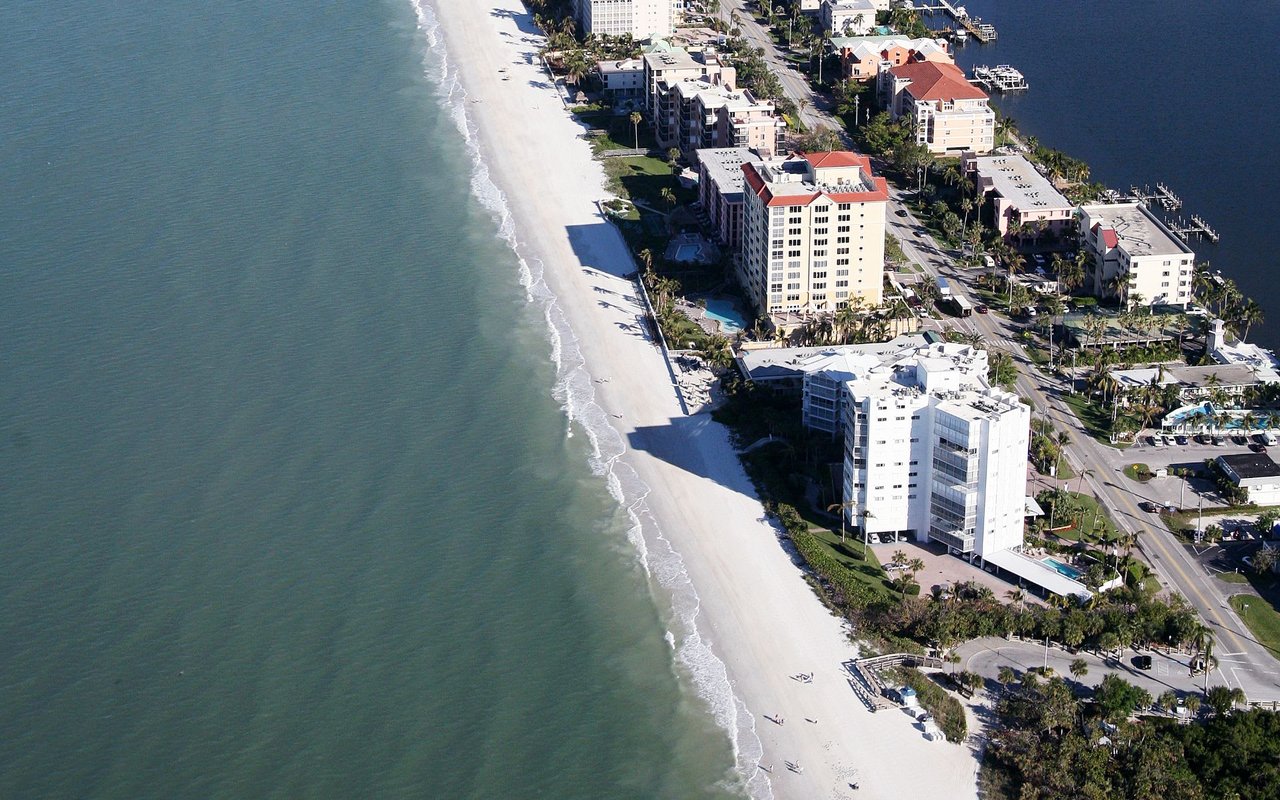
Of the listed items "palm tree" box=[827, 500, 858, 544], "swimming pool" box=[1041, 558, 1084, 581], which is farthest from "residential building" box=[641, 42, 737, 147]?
"swimming pool" box=[1041, 558, 1084, 581]

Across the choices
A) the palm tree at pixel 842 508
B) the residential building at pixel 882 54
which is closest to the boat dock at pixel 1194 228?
Answer: the residential building at pixel 882 54

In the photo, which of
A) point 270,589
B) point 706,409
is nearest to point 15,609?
point 270,589

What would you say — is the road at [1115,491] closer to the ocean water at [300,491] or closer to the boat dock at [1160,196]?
the boat dock at [1160,196]

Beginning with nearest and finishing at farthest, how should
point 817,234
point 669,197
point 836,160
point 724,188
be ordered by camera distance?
1. point 817,234
2. point 836,160
3. point 724,188
4. point 669,197

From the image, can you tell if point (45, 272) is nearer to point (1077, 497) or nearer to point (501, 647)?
point (501, 647)

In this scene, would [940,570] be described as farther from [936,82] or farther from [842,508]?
[936,82]

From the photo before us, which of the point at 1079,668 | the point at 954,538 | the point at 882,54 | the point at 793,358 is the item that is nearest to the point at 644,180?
the point at 882,54
